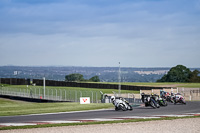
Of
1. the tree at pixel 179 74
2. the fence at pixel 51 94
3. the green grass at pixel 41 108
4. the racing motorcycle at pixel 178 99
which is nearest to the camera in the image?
the green grass at pixel 41 108

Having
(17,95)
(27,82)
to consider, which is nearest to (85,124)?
(17,95)

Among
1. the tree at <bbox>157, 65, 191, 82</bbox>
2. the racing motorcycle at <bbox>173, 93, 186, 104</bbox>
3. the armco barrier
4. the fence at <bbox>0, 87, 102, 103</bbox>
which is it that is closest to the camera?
the racing motorcycle at <bbox>173, 93, 186, 104</bbox>

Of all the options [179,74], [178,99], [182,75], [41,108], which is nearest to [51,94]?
[41,108]

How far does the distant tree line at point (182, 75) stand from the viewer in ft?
444

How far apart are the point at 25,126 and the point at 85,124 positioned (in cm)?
276

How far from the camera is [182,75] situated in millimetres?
141000

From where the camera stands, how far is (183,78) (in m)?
140

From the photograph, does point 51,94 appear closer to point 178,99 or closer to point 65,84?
point 65,84

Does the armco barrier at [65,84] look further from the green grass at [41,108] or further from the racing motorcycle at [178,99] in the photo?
the green grass at [41,108]

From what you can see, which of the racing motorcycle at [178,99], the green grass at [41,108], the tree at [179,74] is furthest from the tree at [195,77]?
the green grass at [41,108]

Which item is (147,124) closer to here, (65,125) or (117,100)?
(65,125)

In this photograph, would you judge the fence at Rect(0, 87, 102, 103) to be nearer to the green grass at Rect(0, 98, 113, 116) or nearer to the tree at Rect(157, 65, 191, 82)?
the green grass at Rect(0, 98, 113, 116)

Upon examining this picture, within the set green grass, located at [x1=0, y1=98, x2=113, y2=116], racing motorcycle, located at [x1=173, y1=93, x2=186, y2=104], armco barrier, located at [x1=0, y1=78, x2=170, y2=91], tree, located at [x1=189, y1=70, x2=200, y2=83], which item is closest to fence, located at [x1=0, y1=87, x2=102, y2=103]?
armco barrier, located at [x1=0, y1=78, x2=170, y2=91]

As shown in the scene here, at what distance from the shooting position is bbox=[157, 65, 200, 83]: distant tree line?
13525cm
